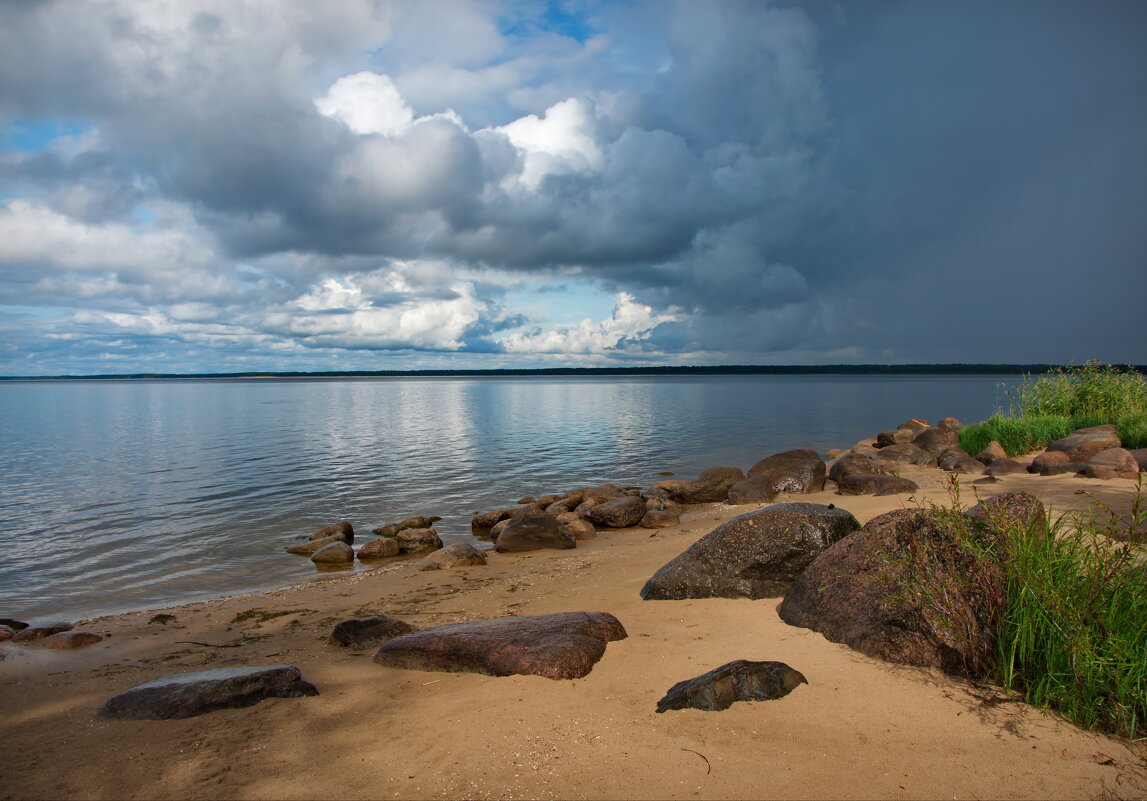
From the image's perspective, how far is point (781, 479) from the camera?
1728 cm

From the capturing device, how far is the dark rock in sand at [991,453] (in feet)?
61.2

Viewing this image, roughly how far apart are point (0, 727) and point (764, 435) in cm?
3534

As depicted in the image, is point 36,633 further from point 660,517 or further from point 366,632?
point 660,517

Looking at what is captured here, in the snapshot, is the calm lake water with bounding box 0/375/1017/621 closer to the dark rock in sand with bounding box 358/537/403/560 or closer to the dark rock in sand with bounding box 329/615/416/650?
the dark rock in sand with bounding box 358/537/403/560

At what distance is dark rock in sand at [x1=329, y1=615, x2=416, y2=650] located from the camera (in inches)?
273

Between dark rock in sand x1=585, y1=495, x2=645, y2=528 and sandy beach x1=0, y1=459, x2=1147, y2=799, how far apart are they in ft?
29.9

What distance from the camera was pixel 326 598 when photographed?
10.2 meters

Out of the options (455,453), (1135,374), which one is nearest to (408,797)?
(455,453)

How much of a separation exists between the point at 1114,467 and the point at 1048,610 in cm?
1344

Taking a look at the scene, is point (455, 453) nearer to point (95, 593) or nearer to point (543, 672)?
point (95, 593)

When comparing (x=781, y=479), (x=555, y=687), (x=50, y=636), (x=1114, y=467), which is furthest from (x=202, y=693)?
(x=1114, y=467)

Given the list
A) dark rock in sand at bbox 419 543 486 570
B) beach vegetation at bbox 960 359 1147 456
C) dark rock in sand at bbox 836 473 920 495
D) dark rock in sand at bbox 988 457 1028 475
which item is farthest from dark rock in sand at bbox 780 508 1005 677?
beach vegetation at bbox 960 359 1147 456

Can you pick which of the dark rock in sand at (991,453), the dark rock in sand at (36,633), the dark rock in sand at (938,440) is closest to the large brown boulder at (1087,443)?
the dark rock in sand at (991,453)

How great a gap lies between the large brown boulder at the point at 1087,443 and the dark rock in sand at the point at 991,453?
62.2 inches
